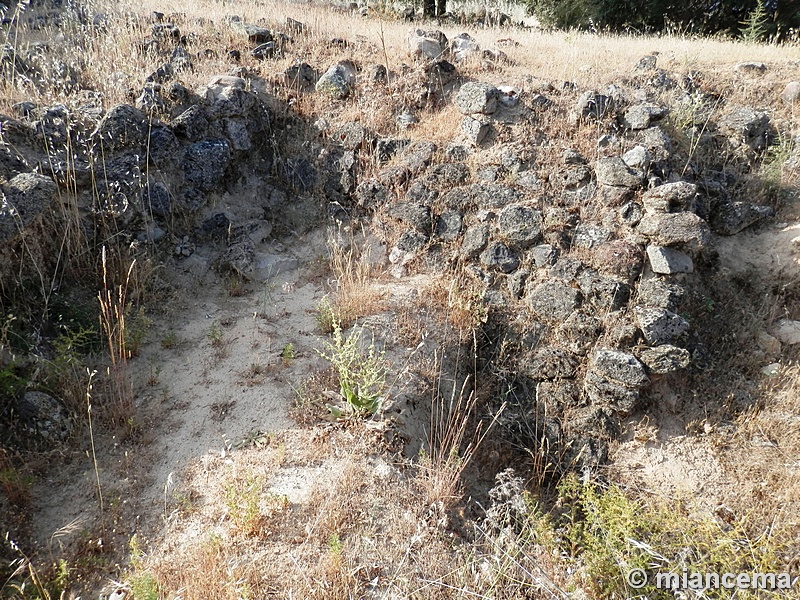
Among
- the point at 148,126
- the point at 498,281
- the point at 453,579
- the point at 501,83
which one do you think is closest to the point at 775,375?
the point at 498,281

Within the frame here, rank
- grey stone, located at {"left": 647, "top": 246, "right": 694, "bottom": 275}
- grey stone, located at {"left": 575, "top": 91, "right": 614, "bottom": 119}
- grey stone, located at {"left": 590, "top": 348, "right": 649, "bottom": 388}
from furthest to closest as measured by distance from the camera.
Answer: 1. grey stone, located at {"left": 575, "top": 91, "right": 614, "bottom": 119}
2. grey stone, located at {"left": 647, "top": 246, "right": 694, "bottom": 275}
3. grey stone, located at {"left": 590, "top": 348, "right": 649, "bottom": 388}

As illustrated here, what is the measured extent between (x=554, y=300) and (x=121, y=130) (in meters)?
5.09

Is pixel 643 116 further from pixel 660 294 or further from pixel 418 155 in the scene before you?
pixel 418 155

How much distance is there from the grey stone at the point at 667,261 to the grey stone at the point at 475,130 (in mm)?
2522

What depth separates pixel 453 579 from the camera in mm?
2961

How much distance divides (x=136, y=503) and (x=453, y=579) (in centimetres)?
215

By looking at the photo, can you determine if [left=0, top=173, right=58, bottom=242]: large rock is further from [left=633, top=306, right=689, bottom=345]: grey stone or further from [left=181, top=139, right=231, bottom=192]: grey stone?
[left=633, top=306, right=689, bottom=345]: grey stone

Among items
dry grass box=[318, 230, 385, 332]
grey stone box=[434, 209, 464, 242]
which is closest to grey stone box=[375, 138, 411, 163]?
grey stone box=[434, 209, 464, 242]

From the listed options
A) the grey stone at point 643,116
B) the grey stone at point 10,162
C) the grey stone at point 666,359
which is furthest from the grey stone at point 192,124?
the grey stone at point 666,359

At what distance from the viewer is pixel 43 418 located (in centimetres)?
360

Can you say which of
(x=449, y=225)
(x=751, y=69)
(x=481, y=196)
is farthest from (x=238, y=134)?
(x=751, y=69)

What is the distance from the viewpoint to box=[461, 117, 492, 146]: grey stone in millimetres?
6277

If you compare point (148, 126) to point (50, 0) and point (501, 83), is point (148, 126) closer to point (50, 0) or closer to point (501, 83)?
point (501, 83)

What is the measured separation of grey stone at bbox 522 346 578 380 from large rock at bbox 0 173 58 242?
15.7ft
